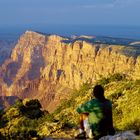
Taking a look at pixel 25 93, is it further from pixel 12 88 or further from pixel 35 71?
pixel 35 71

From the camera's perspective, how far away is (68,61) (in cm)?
14400

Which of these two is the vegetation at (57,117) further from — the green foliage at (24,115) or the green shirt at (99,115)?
the green shirt at (99,115)

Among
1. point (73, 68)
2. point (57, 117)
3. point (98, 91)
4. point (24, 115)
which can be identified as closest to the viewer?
point (98, 91)

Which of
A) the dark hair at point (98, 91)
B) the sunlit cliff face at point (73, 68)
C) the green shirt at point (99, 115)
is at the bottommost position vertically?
the sunlit cliff face at point (73, 68)

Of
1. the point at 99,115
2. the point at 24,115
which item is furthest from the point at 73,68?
the point at 99,115

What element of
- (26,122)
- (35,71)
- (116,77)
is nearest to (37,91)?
(35,71)

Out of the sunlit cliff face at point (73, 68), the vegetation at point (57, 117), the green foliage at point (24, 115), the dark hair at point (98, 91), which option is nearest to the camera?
the dark hair at point (98, 91)

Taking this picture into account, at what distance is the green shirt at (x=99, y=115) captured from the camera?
41.2 feet

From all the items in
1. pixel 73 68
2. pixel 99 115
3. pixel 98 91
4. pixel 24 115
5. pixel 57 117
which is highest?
pixel 98 91

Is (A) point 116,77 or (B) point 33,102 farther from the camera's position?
(A) point 116,77

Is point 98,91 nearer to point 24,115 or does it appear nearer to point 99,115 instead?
point 99,115

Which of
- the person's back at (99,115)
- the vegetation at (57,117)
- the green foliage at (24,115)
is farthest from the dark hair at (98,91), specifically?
the green foliage at (24,115)

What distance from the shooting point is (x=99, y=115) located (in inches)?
497

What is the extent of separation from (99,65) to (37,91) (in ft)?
118
